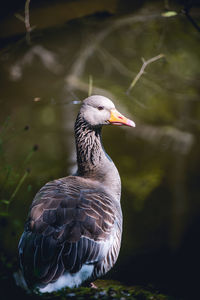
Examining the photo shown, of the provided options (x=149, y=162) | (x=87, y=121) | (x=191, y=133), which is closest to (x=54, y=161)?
(x=149, y=162)

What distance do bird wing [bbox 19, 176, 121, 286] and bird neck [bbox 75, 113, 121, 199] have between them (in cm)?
56

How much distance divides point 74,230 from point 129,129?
404cm

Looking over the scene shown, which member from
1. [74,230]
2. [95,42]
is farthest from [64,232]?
[95,42]

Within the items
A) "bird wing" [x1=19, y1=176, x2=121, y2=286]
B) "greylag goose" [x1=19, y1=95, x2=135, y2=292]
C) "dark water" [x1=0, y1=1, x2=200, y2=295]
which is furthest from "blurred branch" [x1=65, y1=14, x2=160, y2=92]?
"bird wing" [x1=19, y1=176, x2=121, y2=286]

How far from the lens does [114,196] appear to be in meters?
4.75

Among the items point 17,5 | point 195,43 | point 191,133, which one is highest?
point 17,5

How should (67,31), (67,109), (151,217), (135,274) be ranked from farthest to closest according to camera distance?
(67,31) < (67,109) < (151,217) < (135,274)

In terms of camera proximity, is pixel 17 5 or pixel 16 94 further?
pixel 17 5

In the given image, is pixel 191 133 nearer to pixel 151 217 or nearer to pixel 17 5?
pixel 151 217

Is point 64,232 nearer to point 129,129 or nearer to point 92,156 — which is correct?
point 92,156

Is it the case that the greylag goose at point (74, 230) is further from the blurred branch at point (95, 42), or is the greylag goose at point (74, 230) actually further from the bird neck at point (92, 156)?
the blurred branch at point (95, 42)

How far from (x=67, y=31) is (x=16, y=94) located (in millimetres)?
3049

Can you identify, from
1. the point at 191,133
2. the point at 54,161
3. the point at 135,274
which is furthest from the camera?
the point at 191,133

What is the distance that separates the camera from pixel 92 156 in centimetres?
494
